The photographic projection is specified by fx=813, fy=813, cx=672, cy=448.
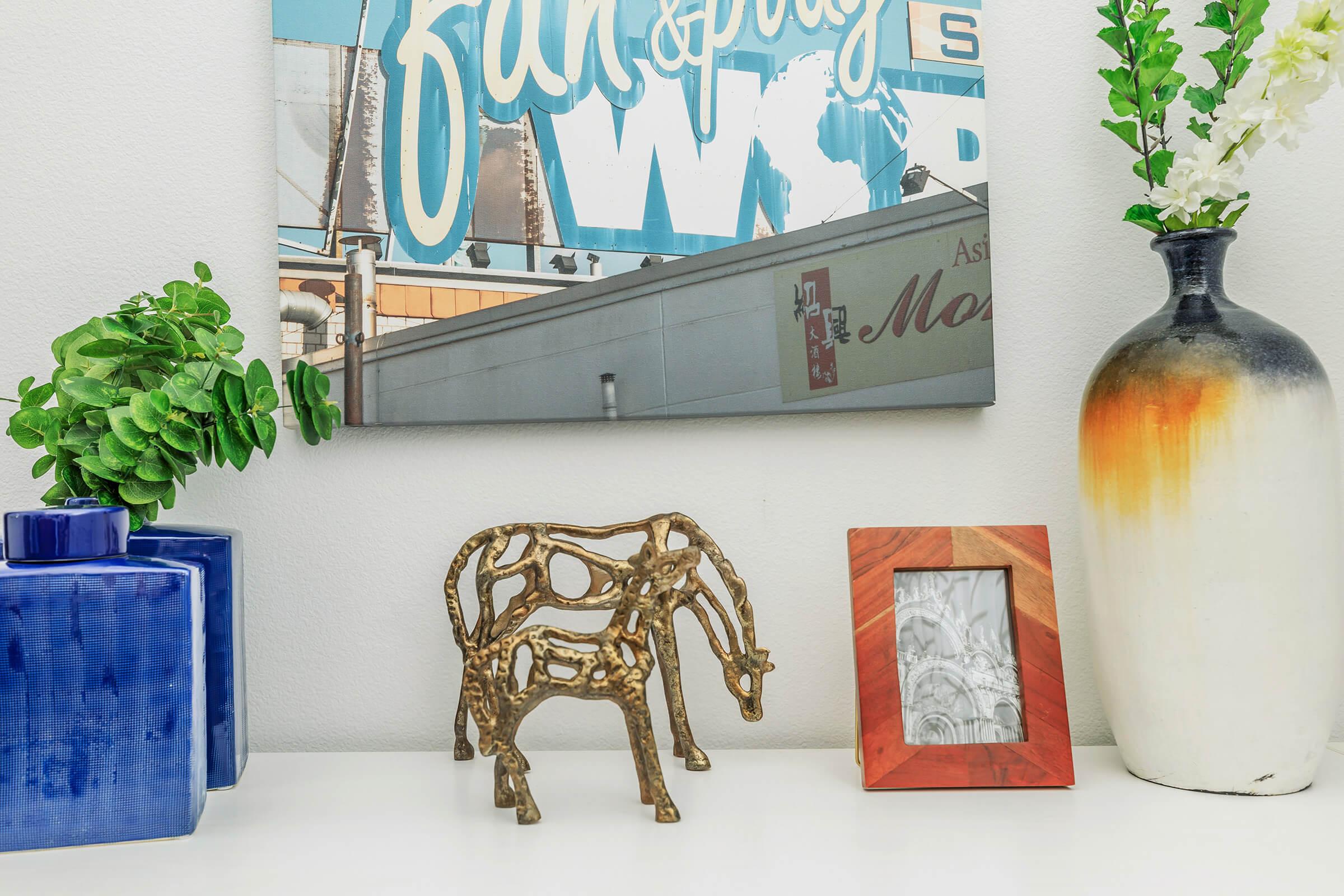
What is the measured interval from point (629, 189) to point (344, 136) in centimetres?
26

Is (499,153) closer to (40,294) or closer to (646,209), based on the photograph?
(646,209)

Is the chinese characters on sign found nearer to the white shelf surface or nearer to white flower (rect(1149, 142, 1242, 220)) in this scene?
white flower (rect(1149, 142, 1242, 220))

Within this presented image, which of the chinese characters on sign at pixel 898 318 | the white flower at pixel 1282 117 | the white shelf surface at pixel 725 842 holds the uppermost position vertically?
the white flower at pixel 1282 117

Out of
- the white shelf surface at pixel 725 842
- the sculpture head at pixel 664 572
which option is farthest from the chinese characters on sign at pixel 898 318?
the white shelf surface at pixel 725 842

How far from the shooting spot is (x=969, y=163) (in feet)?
2.40

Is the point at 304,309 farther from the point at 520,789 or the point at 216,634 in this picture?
the point at 520,789

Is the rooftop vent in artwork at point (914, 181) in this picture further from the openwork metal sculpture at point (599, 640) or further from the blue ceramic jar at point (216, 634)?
the blue ceramic jar at point (216, 634)

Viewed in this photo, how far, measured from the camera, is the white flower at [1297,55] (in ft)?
1.86

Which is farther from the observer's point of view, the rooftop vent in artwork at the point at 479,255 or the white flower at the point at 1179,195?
the rooftop vent in artwork at the point at 479,255

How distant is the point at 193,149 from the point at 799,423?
24.2 inches

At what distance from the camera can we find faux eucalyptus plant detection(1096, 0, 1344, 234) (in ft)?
1.88

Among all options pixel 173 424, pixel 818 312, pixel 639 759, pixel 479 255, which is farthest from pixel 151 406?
pixel 818 312

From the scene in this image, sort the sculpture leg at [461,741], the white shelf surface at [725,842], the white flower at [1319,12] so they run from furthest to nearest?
the sculpture leg at [461,741] → the white flower at [1319,12] → the white shelf surface at [725,842]

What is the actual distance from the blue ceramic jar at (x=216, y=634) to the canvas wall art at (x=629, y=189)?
17 cm
